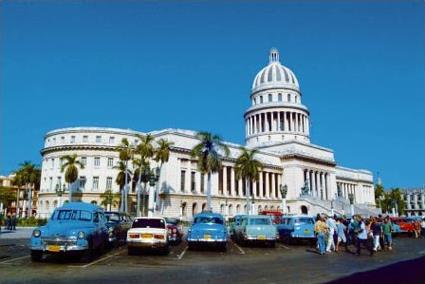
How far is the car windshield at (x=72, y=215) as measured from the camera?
17453mm

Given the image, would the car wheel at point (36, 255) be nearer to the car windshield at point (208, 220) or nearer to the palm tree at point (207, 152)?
the car windshield at point (208, 220)

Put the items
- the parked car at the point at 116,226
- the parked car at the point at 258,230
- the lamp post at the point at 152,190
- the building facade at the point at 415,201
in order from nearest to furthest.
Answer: the parked car at the point at 116,226
the parked car at the point at 258,230
the lamp post at the point at 152,190
the building facade at the point at 415,201

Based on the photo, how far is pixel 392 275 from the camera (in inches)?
502

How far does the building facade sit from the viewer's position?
166675 millimetres

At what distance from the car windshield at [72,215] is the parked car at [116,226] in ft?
13.3

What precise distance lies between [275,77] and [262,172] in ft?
105

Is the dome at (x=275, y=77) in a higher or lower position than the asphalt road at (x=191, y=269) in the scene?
higher

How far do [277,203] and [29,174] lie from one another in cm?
4915

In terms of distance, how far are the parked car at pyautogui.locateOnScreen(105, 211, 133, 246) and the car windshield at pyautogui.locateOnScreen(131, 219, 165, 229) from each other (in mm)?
→ 3370

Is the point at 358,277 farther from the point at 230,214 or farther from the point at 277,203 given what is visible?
the point at 277,203

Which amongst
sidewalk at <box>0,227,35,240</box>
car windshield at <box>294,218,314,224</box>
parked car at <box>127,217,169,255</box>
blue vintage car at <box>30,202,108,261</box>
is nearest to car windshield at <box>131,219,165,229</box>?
parked car at <box>127,217,169,255</box>

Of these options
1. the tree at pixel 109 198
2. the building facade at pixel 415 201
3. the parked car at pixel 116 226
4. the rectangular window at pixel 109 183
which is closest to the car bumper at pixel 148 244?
the parked car at pixel 116 226

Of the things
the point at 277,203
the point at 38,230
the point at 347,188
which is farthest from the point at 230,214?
the point at 38,230

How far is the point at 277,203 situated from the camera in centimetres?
8331
